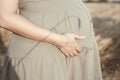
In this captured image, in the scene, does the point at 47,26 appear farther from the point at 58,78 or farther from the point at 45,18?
the point at 58,78

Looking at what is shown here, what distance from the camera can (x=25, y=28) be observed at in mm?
2033

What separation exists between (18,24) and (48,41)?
0.56 feet

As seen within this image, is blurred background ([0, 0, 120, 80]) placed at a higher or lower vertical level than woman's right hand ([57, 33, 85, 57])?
lower

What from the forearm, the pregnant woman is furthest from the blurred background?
the forearm

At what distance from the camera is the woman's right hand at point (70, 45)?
209cm

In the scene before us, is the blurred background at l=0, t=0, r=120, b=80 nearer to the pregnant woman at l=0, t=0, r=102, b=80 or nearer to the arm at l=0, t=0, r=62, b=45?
the pregnant woman at l=0, t=0, r=102, b=80

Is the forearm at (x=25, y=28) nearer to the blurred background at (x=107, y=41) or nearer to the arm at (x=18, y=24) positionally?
the arm at (x=18, y=24)

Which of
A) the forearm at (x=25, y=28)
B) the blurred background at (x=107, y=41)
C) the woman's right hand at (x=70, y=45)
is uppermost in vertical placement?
the forearm at (x=25, y=28)

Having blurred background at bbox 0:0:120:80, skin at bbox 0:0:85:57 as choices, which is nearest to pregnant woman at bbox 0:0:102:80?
skin at bbox 0:0:85:57

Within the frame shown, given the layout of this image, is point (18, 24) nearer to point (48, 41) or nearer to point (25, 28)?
point (25, 28)

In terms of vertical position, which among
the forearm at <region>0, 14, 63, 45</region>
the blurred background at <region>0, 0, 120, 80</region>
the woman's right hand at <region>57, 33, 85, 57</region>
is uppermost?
the forearm at <region>0, 14, 63, 45</region>

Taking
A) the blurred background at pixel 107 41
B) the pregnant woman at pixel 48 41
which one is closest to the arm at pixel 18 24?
the pregnant woman at pixel 48 41

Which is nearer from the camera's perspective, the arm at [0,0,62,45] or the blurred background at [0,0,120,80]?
the arm at [0,0,62,45]

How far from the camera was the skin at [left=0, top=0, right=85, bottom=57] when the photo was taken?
2.01 m
